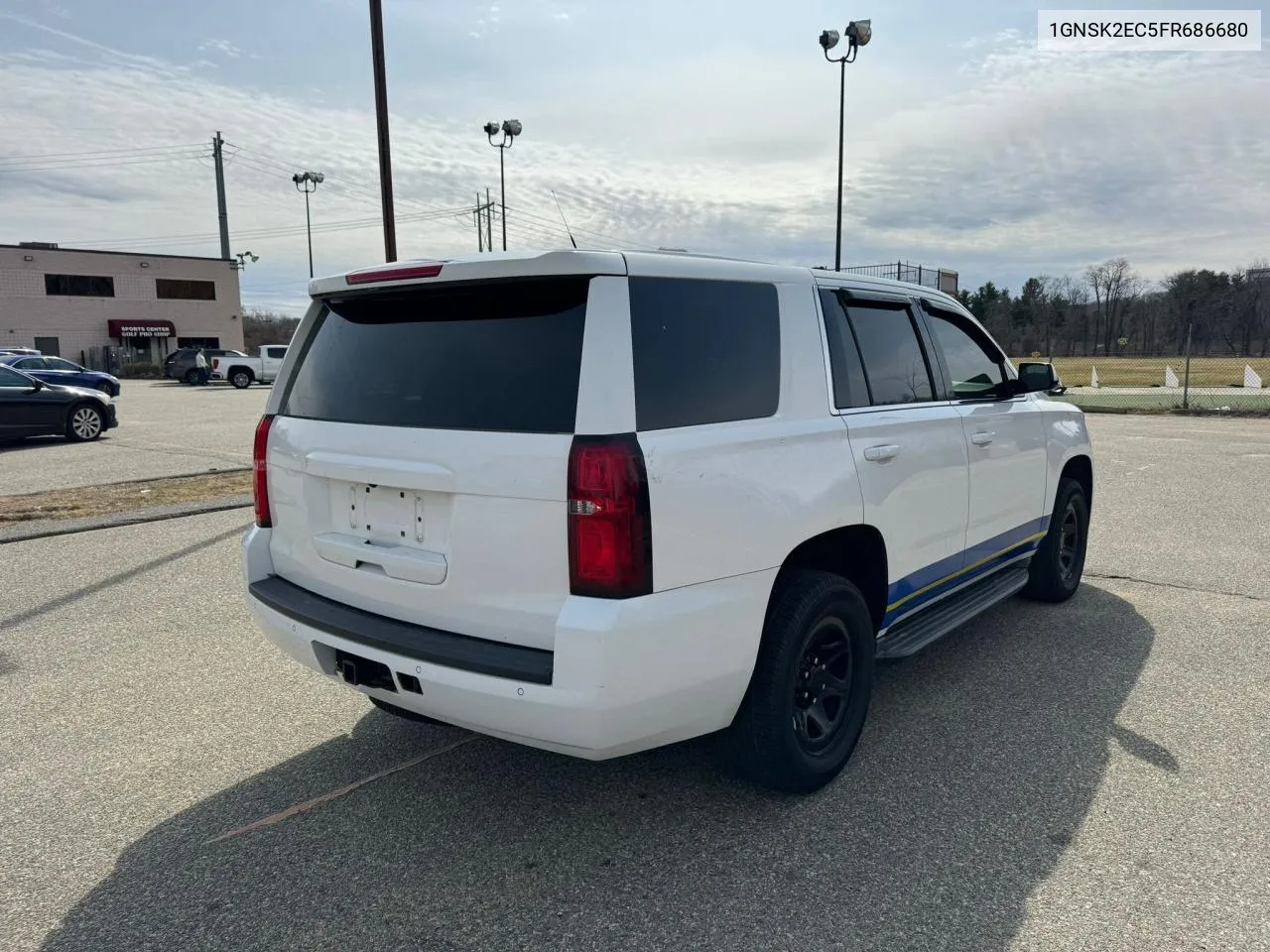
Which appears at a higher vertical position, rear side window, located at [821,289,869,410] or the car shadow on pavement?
rear side window, located at [821,289,869,410]

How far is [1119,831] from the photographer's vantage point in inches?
116

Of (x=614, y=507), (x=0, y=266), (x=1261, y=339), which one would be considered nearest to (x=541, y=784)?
(x=614, y=507)

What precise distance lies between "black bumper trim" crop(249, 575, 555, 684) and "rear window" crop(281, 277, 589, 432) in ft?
2.16

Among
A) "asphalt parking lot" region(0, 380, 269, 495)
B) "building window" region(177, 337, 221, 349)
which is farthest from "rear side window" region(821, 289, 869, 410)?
"building window" region(177, 337, 221, 349)

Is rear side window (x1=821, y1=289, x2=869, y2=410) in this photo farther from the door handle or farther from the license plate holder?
the license plate holder

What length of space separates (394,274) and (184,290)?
6571 cm

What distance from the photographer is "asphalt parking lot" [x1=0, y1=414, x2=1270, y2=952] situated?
252cm

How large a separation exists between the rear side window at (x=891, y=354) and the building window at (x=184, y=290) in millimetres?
65389

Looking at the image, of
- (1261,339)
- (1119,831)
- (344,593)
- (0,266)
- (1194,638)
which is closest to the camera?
(1119,831)

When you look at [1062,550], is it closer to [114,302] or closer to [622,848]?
[622,848]

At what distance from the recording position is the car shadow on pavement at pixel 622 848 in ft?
8.21

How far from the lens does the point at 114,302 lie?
57750 millimetres

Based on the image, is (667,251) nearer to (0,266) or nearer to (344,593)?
(344,593)

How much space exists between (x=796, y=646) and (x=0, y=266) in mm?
64942
